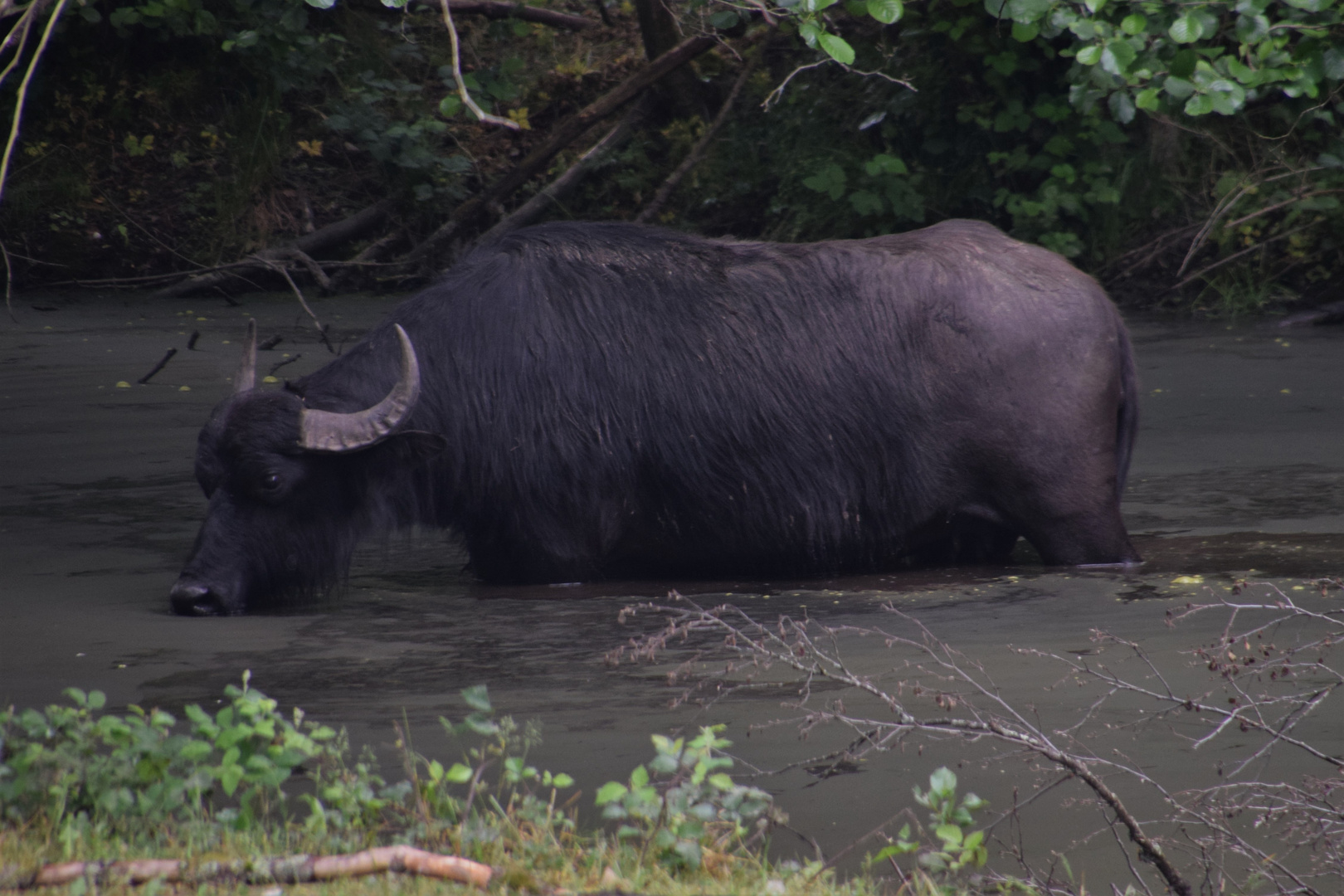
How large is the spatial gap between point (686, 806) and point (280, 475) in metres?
3.28

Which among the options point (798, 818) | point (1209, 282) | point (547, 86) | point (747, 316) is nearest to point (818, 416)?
point (747, 316)

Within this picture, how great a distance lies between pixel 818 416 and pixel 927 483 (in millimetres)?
499

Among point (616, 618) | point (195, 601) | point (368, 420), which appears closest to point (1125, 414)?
point (616, 618)

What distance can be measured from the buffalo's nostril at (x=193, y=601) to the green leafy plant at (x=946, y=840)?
317 cm

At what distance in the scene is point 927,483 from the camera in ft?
19.9

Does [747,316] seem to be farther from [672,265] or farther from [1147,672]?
[1147,672]

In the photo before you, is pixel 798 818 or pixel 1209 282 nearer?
pixel 798 818

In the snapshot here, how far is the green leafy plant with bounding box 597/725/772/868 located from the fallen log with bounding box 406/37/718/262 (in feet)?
36.7

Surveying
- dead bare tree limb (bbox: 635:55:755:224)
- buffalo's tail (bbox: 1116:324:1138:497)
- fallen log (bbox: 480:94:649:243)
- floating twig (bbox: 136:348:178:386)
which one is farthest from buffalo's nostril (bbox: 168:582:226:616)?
dead bare tree limb (bbox: 635:55:755:224)

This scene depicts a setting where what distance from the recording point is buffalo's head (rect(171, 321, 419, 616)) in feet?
18.9

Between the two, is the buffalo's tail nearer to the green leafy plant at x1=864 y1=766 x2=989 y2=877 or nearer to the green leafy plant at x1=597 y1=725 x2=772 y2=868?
the green leafy plant at x1=864 y1=766 x2=989 y2=877

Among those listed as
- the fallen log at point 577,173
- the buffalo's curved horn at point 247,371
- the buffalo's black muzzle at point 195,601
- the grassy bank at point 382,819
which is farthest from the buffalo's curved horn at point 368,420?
the fallen log at point 577,173

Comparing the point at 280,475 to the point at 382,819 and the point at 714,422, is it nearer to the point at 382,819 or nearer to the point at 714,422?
the point at 714,422

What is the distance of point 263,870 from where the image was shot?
283 cm
